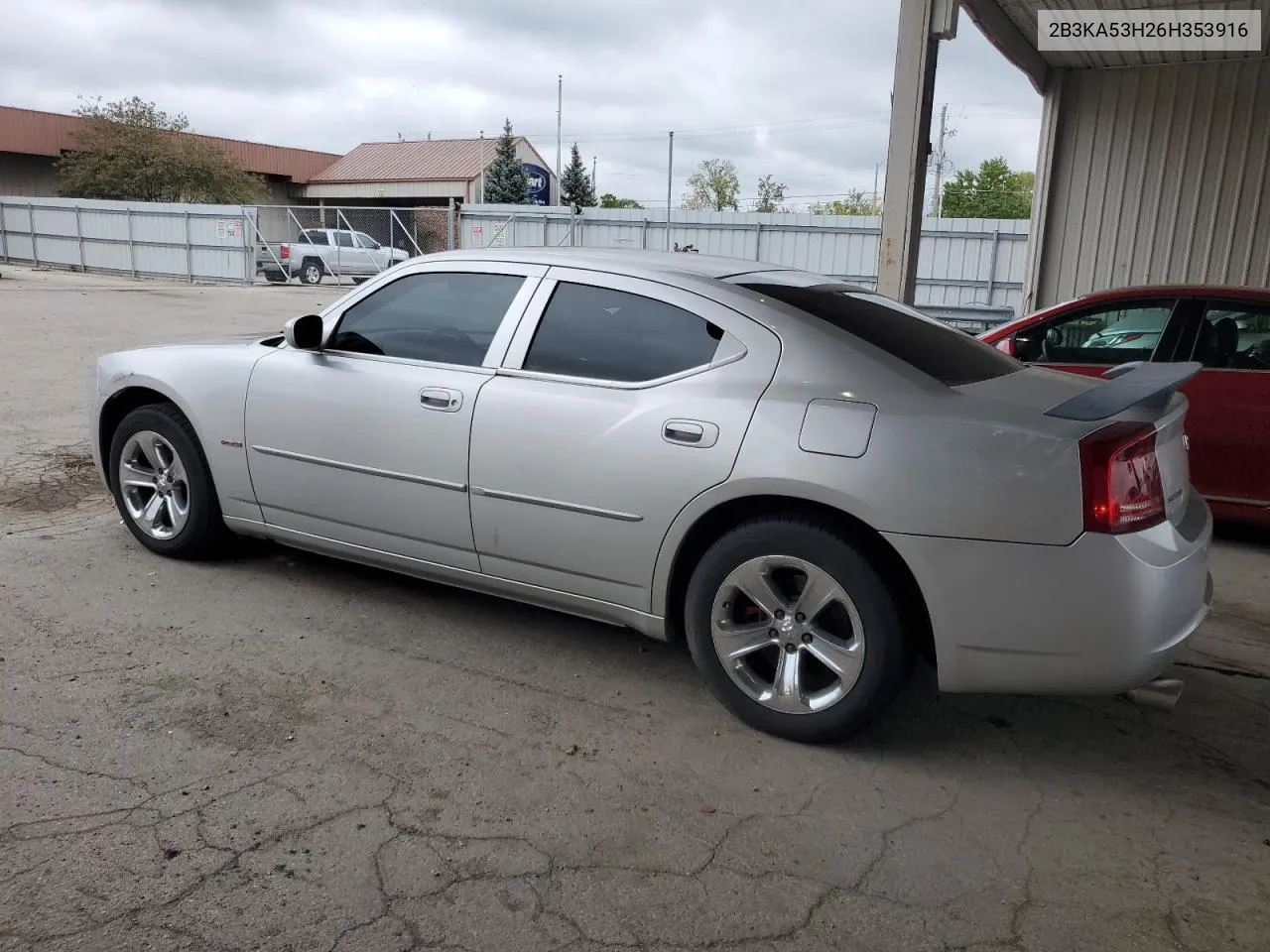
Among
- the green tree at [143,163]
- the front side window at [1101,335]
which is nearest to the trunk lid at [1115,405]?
the front side window at [1101,335]

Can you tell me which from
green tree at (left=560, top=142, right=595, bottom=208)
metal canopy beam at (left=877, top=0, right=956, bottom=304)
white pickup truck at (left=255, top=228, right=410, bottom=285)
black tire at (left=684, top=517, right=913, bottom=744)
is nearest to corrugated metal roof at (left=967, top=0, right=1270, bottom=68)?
metal canopy beam at (left=877, top=0, right=956, bottom=304)

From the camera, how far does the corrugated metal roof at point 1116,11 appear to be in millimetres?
9008

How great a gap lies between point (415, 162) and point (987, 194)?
55857 mm

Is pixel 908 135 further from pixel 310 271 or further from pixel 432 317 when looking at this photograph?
pixel 310 271

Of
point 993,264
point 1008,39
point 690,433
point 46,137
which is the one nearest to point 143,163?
point 46,137

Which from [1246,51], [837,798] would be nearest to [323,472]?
[837,798]

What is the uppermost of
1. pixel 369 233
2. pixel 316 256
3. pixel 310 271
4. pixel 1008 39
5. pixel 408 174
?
pixel 408 174

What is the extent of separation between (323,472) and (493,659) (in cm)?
108

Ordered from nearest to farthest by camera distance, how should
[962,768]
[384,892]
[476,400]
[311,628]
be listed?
1. [384,892]
2. [962,768]
3. [476,400]
4. [311,628]

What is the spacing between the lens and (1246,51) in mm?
10297

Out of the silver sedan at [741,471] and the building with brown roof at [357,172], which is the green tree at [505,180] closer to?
the building with brown roof at [357,172]

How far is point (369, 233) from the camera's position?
3378cm

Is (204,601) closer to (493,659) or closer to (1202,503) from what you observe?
(493,659)

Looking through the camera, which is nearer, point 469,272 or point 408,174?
point 469,272
